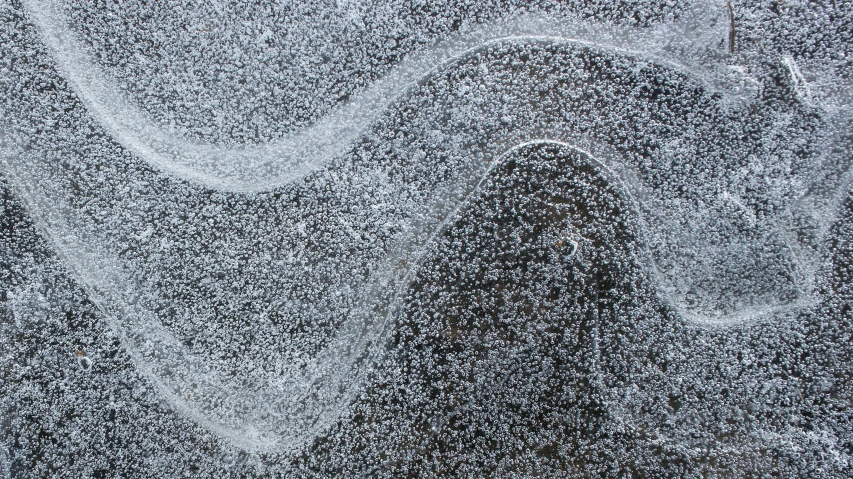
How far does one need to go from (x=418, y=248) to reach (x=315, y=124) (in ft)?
2.36

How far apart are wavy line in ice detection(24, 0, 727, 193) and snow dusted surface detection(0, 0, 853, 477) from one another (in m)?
0.01

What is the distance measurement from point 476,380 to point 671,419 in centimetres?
87

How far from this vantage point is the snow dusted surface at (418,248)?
2.54 meters

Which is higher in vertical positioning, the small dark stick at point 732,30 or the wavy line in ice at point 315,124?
the small dark stick at point 732,30

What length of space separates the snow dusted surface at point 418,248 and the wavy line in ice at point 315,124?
13 millimetres

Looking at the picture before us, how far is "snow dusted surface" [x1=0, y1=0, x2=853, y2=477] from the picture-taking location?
2.54m

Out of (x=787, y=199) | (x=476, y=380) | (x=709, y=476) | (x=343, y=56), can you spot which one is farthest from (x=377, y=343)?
(x=787, y=199)

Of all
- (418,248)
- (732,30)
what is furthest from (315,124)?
(732,30)

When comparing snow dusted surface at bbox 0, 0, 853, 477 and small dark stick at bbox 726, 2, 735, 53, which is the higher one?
small dark stick at bbox 726, 2, 735, 53

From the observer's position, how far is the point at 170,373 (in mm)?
2537

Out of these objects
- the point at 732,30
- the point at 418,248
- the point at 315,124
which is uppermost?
the point at 732,30

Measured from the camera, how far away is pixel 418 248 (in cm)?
258

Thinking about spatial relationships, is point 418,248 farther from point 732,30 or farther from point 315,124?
point 732,30

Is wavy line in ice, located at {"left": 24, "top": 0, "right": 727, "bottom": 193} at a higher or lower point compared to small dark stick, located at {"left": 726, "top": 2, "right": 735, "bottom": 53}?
lower
